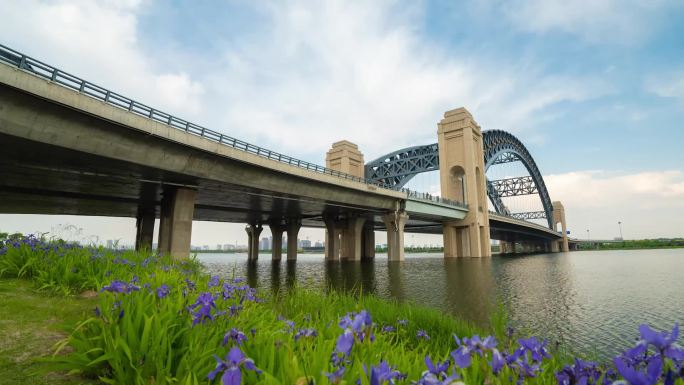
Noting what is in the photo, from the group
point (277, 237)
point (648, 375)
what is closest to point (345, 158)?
point (277, 237)

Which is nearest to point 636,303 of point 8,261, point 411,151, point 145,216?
point 8,261

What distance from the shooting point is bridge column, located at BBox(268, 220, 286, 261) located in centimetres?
6950

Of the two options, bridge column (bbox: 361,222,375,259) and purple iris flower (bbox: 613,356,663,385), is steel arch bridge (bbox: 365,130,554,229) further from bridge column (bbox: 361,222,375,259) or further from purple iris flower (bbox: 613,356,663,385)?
purple iris flower (bbox: 613,356,663,385)

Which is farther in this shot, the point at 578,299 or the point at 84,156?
the point at 84,156

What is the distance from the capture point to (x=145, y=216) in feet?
169

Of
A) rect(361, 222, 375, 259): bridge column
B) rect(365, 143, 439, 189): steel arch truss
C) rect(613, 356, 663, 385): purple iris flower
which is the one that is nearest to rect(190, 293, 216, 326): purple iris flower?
rect(613, 356, 663, 385): purple iris flower

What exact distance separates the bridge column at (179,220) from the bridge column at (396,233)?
107ft

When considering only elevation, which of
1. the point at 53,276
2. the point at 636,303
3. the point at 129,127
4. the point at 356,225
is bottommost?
the point at 636,303

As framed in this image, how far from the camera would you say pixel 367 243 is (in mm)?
77625

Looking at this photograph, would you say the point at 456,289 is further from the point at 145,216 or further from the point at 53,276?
the point at 145,216

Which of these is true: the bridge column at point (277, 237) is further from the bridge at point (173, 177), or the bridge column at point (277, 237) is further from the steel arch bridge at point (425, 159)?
the steel arch bridge at point (425, 159)

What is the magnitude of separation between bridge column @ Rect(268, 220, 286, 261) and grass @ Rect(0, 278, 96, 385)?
61.7 metres

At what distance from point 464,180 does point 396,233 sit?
30180 millimetres

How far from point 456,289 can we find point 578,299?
618 centimetres
